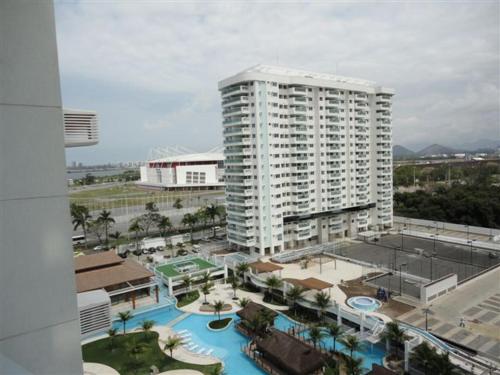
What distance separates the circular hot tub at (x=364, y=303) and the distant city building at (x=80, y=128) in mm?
27630

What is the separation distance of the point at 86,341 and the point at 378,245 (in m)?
38.0

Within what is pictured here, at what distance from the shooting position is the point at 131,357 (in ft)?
76.9

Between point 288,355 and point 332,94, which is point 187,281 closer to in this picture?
point 288,355

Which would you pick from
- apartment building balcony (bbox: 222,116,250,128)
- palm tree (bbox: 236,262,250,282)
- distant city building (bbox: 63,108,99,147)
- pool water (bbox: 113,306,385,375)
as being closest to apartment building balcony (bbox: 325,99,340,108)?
apartment building balcony (bbox: 222,116,250,128)

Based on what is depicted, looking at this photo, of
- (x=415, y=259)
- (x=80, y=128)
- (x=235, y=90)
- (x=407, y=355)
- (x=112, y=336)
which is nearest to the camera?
(x=80, y=128)

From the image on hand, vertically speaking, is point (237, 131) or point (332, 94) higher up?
point (332, 94)

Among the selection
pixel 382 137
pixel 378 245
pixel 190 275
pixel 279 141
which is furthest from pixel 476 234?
pixel 190 275

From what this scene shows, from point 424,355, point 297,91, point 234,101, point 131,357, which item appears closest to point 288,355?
point 424,355

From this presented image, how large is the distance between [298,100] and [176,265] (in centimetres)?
2713

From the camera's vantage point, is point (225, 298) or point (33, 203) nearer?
point (33, 203)

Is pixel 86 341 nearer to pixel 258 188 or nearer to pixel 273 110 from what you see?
pixel 258 188

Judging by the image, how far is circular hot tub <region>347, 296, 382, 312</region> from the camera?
28812mm

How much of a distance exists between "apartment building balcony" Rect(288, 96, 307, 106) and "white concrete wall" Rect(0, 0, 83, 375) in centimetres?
4459

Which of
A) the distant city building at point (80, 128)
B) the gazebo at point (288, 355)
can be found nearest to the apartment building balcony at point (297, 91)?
the gazebo at point (288, 355)
